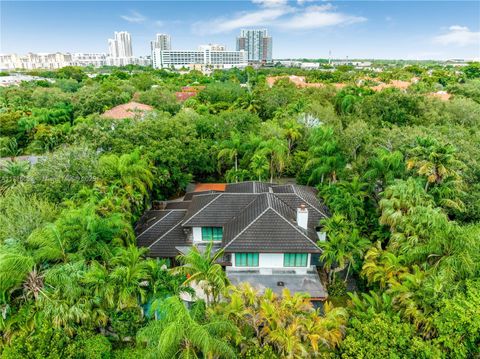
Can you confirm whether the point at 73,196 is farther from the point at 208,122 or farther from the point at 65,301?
the point at 208,122

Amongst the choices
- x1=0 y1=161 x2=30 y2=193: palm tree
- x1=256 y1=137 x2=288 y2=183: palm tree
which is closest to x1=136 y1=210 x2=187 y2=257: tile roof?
x1=0 y1=161 x2=30 y2=193: palm tree

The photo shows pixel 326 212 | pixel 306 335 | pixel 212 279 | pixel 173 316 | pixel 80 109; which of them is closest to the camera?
pixel 173 316

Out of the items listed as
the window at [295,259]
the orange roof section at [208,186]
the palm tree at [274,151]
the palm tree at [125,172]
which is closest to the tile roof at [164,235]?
the palm tree at [125,172]

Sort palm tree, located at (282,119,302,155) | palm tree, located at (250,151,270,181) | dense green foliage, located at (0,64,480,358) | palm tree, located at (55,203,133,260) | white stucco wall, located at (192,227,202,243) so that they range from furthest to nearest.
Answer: palm tree, located at (282,119,302,155) → palm tree, located at (250,151,270,181) → white stucco wall, located at (192,227,202,243) → palm tree, located at (55,203,133,260) → dense green foliage, located at (0,64,480,358)

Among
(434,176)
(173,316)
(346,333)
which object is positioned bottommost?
(346,333)

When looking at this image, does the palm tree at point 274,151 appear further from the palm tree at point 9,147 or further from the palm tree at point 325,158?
the palm tree at point 9,147

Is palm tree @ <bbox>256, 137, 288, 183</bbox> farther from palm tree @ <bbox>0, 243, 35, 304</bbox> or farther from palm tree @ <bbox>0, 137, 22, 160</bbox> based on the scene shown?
palm tree @ <bbox>0, 137, 22, 160</bbox>

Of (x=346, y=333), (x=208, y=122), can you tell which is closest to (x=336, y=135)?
(x=208, y=122)

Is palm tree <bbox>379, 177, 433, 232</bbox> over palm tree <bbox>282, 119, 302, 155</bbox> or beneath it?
beneath
